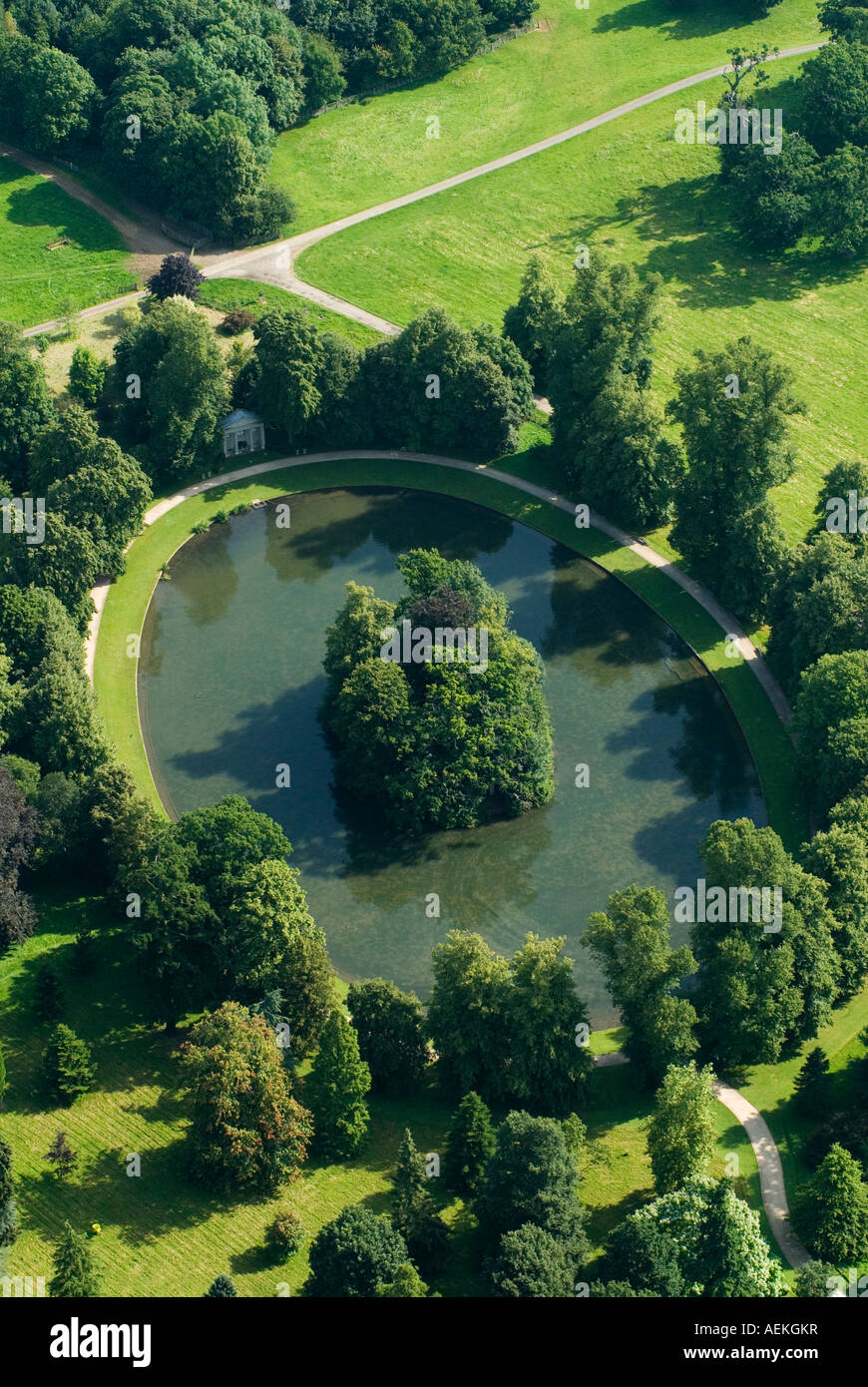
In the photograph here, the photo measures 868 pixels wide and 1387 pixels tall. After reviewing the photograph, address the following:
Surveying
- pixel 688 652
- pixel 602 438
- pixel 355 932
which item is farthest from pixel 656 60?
pixel 355 932

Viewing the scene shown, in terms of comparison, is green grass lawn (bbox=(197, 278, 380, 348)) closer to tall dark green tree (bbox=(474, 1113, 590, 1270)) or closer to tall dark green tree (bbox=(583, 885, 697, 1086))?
tall dark green tree (bbox=(583, 885, 697, 1086))

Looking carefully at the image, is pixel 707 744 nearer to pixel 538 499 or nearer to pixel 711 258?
pixel 538 499

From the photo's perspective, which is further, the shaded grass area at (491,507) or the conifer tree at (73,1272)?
the shaded grass area at (491,507)

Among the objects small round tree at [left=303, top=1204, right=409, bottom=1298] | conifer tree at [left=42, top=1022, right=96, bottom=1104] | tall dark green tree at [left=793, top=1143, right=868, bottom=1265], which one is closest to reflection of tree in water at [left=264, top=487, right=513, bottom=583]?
conifer tree at [left=42, top=1022, right=96, bottom=1104]

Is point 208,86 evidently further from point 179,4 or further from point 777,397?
point 777,397

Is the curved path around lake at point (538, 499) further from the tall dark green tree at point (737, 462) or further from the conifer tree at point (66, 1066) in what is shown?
the conifer tree at point (66, 1066)

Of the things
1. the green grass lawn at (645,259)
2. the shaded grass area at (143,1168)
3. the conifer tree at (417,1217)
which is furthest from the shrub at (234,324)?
the conifer tree at (417,1217)
